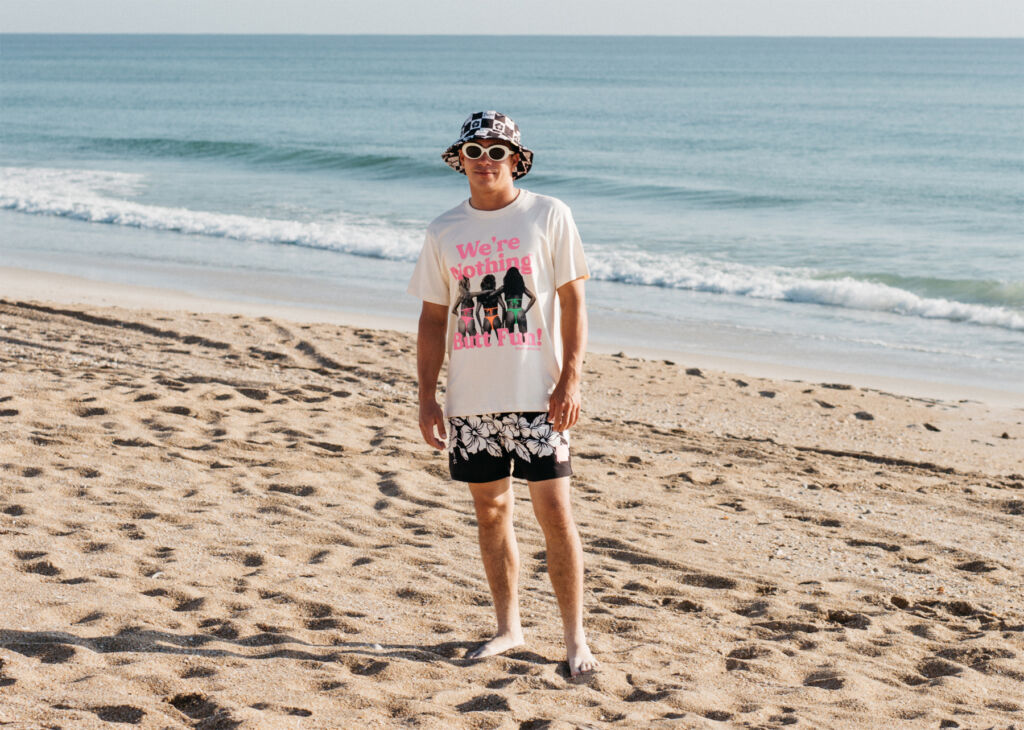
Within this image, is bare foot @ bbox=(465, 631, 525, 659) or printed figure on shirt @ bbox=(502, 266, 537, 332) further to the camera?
bare foot @ bbox=(465, 631, 525, 659)

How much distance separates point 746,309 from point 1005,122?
30.4 m

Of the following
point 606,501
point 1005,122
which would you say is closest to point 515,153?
point 606,501

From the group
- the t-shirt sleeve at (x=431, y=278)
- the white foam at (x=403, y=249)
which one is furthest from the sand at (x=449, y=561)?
the white foam at (x=403, y=249)

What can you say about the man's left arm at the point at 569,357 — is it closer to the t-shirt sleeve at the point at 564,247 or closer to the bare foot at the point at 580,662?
the t-shirt sleeve at the point at 564,247

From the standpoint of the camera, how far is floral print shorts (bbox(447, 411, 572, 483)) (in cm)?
330

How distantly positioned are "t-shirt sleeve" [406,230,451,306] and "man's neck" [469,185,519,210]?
20 cm

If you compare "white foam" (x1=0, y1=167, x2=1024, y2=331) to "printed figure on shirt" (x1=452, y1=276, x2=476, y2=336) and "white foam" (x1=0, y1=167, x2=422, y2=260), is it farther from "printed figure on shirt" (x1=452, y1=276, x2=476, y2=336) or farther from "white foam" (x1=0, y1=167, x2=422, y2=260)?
"printed figure on shirt" (x1=452, y1=276, x2=476, y2=336)

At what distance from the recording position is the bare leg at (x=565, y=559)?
334 cm

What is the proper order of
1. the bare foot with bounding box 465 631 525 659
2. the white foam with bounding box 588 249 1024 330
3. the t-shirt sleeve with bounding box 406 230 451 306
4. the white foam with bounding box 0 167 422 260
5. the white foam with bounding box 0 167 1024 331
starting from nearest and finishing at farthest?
the t-shirt sleeve with bounding box 406 230 451 306, the bare foot with bounding box 465 631 525 659, the white foam with bounding box 588 249 1024 330, the white foam with bounding box 0 167 1024 331, the white foam with bounding box 0 167 422 260

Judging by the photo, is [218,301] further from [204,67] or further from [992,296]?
[204,67]

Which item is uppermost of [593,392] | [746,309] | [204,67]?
[204,67]

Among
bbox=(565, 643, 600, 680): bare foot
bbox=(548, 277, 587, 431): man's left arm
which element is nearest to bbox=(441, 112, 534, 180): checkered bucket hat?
bbox=(548, 277, 587, 431): man's left arm

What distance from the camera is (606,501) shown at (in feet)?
18.5

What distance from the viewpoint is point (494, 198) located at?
332 centimetres
